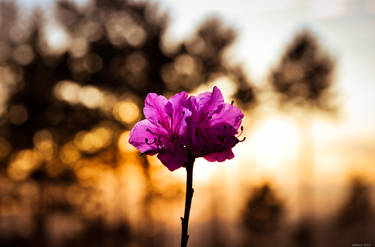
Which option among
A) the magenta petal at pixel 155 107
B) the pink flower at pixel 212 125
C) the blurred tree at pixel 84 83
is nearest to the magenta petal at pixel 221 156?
the pink flower at pixel 212 125

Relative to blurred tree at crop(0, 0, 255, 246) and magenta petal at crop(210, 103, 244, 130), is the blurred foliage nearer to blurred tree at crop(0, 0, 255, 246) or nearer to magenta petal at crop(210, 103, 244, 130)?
blurred tree at crop(0, 0, 255, 246)

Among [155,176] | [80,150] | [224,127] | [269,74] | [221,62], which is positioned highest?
[269,74]

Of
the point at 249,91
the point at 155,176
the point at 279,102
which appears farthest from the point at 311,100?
the point at 155,176

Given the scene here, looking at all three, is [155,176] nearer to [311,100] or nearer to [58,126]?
[58,126]

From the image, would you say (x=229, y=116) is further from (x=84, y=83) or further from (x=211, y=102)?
(x=84, y=83)

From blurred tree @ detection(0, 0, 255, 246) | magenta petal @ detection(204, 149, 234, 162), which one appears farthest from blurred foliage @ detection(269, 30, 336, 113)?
magenta petal @ detection(204, 149, 234, 162)

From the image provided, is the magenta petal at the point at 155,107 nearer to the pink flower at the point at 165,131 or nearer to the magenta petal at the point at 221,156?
the pink flower at the point at 165,131

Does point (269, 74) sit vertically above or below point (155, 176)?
above
